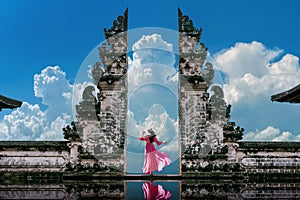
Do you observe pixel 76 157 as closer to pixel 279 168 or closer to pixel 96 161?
pixel 96 161

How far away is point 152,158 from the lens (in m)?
15.9

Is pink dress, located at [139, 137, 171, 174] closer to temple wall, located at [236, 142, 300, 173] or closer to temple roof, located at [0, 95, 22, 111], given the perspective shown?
temple wall, located at [236, 142, 300, 173]

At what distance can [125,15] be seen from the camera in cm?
1805

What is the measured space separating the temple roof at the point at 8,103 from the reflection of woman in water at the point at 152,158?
4.78 meters

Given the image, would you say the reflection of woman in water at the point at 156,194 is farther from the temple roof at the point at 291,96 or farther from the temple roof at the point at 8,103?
the temple roof at the point at 8,103

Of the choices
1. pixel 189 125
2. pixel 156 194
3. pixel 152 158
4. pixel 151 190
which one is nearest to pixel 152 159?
pixel 152 158

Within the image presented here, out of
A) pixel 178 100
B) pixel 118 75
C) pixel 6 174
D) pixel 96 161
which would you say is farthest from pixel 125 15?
pixel 6 174

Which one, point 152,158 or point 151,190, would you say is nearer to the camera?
point 151,190

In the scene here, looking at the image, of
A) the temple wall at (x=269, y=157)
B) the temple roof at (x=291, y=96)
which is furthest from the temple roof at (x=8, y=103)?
the temple wall at (x=269, y=157)

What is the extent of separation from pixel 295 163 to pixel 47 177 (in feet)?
30.6

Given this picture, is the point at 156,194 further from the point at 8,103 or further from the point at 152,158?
the point at 8,103

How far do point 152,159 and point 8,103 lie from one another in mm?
5778

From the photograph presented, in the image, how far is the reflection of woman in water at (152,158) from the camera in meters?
15.8

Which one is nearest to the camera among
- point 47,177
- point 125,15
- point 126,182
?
point 126,182
